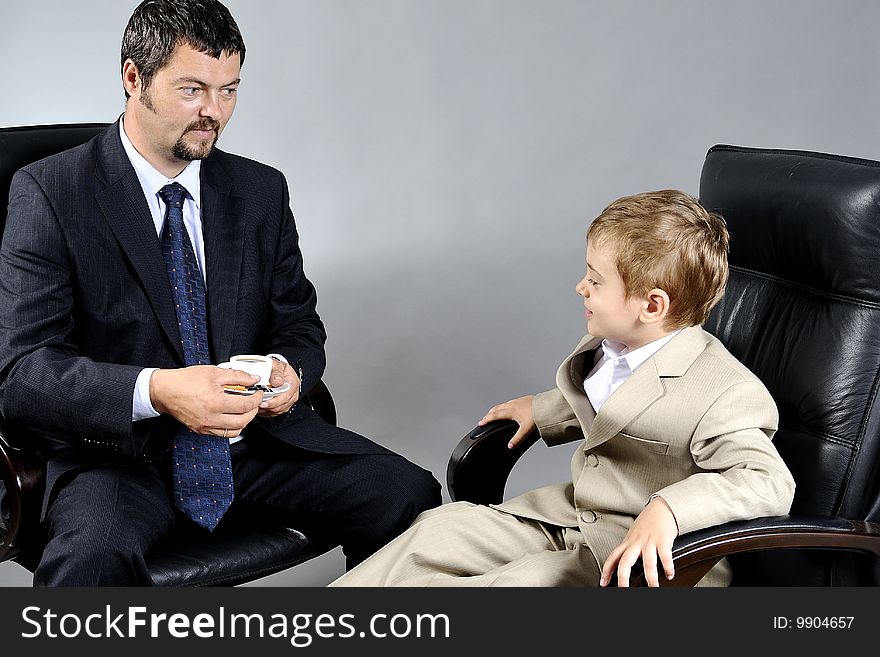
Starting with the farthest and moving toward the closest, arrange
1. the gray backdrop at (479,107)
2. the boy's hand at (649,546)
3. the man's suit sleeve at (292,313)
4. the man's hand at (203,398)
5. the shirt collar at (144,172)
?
the gray backdrop at (479,107), the man's suit sleeve at (292,313), the shirt collar at (144,172), the man's hand at (203,398), the boy's hand at (649,546)

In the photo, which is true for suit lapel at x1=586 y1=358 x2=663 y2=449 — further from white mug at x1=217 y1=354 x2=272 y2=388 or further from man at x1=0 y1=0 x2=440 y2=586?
white mug at x1=217 y1=354 x2=272 y2=388

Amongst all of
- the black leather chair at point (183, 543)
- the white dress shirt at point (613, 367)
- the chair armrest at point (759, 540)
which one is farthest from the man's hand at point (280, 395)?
the chair armrest at point (759, 540)

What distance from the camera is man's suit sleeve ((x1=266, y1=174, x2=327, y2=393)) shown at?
2.54 metres

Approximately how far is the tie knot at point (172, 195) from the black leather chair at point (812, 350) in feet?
2.60

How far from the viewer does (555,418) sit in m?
2.39

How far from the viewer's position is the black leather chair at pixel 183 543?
2.12 meters

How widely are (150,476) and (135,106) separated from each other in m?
0.76

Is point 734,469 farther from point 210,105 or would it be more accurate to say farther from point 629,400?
point 210,105

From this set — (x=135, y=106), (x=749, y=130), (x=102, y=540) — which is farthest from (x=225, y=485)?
(x=749, y=130)

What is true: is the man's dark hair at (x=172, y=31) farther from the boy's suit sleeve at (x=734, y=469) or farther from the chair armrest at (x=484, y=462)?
the boy's suit sleeve at (x=734, y=469)

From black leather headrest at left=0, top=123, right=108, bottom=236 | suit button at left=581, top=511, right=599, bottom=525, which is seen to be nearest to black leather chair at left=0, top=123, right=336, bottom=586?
suit button at left=581, top=511, right=599, bottom=525

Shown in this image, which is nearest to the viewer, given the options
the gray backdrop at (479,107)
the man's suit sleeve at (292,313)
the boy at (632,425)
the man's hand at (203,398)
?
the boy at (632,425)

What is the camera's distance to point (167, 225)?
2373 millimetres

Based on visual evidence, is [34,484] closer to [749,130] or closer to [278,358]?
[278,358]
